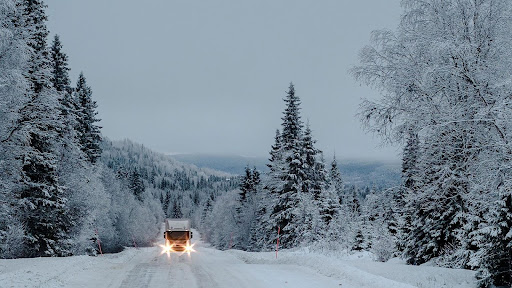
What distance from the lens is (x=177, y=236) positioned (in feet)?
109

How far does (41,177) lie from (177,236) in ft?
43.9

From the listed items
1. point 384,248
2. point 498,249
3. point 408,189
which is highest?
point 408,189

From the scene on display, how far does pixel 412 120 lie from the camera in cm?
1102

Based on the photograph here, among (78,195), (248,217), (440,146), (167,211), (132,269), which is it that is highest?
(440,146)

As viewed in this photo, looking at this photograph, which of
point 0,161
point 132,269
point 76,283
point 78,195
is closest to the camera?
point 76,283

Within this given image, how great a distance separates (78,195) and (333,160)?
137 ft

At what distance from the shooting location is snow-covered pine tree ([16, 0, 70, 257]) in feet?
70.7

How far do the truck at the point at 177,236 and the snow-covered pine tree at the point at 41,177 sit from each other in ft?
32.8

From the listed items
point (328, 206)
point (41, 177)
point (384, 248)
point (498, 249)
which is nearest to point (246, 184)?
point (328, 206)

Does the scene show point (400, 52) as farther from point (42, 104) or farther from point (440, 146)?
point (42, 104)

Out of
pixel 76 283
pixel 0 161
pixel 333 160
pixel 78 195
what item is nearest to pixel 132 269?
pixel 76 283

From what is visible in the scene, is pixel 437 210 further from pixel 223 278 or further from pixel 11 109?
pixel 11 109

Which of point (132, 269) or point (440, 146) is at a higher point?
point (440, 146)

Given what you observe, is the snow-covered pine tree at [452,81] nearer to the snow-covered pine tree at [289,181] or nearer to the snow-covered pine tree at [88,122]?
the snow-covered pine tree at [289,181]
